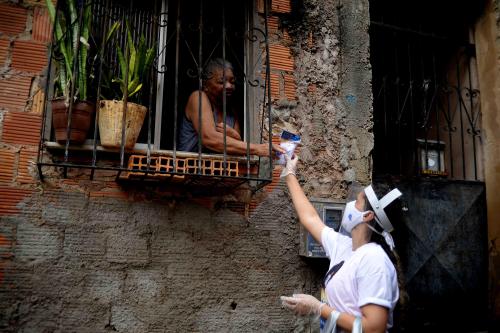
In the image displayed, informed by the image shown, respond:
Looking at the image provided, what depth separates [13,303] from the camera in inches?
105

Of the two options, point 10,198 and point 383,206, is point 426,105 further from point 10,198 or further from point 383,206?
point 10,198

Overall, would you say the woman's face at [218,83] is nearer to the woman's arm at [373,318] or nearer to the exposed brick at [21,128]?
the exposed brick at [21,128]

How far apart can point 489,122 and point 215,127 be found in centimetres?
284

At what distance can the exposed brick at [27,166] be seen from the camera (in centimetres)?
284


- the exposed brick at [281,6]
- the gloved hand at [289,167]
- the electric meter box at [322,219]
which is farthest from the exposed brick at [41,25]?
the electric meter box at [322,219]

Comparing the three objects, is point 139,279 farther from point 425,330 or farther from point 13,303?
point 425,330

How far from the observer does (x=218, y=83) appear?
3.41 meters

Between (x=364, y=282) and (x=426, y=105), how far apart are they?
311 cm

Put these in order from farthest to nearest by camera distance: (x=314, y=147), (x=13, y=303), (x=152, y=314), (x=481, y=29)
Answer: (x=481, y=29) → (x=314, y=147) → (x=152, y=314) → (x=13, y=303)

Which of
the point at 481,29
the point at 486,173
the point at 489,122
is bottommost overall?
the point at 486,173

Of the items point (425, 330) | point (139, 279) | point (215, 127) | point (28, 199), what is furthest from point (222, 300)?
point (425, 330)

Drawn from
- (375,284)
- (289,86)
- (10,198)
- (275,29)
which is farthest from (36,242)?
(275,29)

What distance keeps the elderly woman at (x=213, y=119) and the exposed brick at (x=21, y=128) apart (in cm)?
97

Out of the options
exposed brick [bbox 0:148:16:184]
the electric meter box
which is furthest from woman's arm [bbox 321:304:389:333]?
exposed brick [bbox 0:148:16:184]
